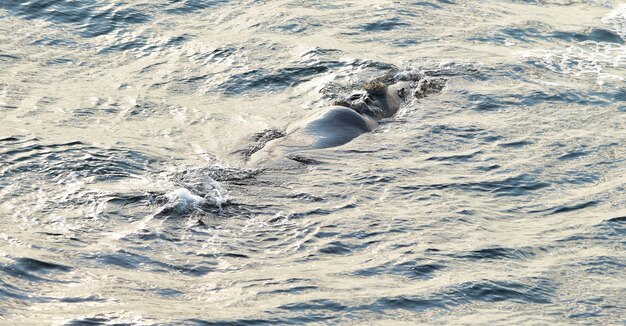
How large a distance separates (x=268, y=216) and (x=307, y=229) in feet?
1.73

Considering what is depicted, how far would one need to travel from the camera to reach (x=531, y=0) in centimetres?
2011

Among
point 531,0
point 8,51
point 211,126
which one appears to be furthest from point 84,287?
point 531,0

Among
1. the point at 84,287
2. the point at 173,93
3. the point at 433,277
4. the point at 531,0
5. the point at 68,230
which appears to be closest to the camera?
the point at 84,287

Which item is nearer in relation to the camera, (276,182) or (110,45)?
(276,182)

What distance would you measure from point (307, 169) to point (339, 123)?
1585 millimetres

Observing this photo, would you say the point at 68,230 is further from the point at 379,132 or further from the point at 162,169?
the point at 379,132

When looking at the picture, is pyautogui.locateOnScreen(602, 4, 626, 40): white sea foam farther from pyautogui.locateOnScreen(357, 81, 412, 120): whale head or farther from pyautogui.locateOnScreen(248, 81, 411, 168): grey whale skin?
pyautogui.locateOnScreen(248, 81, 411, 168): grey whale skin

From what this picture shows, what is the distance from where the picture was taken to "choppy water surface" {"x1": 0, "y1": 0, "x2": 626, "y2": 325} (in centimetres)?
909

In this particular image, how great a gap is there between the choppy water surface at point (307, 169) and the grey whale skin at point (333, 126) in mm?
260

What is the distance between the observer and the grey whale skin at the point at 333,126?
12.5 m

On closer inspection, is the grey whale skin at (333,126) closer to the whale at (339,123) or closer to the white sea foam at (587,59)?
the whale at (339,123)

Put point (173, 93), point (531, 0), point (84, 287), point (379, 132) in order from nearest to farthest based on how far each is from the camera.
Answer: point (84, 287), point (379, 132), point (173, 93), point (531, 0)

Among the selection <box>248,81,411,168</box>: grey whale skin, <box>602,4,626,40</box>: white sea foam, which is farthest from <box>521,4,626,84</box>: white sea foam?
<box>248,81,411,168</box>: grey whale skin

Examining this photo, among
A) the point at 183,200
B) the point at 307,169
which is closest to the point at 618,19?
the point at 307,169
